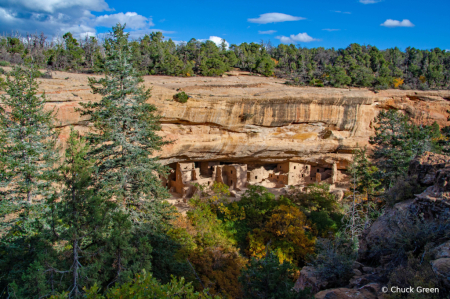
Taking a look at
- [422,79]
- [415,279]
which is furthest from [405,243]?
[422,79]

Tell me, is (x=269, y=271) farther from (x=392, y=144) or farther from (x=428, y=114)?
(x=428, y=114)

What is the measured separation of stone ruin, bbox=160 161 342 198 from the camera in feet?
61.5

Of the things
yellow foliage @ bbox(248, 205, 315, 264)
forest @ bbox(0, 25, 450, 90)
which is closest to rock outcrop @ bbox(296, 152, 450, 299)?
yellow foliage @ bbox(248, 205, 315, 264)

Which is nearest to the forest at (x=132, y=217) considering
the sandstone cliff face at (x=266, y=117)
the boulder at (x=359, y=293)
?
the boulder at (x=359, y=293)

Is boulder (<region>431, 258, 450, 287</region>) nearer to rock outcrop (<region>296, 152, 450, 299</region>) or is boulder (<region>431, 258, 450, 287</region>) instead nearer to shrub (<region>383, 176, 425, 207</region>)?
rock outcrop (<region>296, 152, 450, 299</region>)

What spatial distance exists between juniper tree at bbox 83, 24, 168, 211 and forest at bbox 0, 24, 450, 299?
0.14 feet

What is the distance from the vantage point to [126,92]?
9.68m

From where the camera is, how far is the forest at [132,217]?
20.1 feet

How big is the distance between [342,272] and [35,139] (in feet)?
29.8

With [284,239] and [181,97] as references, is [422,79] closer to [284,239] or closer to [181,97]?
[284,239]

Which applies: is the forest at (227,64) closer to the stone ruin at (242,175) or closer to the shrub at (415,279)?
the stone ruin at (242,175)

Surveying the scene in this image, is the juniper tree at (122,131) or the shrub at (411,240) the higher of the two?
the juniper tree at (122,131)

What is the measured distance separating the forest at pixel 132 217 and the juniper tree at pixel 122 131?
44mm

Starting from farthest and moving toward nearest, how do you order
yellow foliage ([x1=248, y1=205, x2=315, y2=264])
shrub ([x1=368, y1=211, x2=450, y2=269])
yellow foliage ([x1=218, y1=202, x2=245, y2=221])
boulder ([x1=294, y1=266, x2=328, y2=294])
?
yellow foliage ([x1=218, y1=202, x2=245, y2=221]), yellow foliage ([x1=248, y1=205, x2=315, y2=264]), boulder ([x1=294, y1=266, x2=328, y2=294]), shrub ([x1=368, y1=211, x2=450, y2=269])
